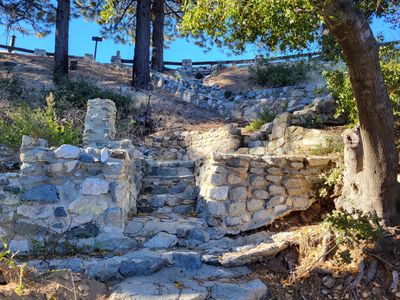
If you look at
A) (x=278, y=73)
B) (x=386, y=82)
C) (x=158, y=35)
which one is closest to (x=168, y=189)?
(x=386, y=82)

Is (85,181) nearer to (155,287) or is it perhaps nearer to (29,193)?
(29,193)

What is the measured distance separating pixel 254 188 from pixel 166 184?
1523 mm

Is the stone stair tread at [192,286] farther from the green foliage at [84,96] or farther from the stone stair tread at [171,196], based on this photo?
the green foliage at [84,96]

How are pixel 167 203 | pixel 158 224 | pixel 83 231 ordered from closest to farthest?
pixel 83 231 → pixel 158 224 → pixel 167 203

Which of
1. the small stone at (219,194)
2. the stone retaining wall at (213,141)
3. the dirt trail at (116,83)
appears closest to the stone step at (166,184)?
the small stone at (219,194)

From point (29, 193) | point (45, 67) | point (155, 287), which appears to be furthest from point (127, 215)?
point (45, 67)

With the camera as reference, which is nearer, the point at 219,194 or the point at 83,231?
the point at 83,231

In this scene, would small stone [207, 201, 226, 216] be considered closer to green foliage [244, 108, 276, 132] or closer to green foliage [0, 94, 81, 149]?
green foliage [0, 94, 81, 149]

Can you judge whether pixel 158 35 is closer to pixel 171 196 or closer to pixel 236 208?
pixel 171 196

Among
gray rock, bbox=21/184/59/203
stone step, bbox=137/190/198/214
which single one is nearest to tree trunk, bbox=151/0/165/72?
stone step, bbox=137/190/198/214

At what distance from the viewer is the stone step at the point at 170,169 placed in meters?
6.68

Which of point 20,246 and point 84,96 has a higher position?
point 84,96

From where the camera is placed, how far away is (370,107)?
3.81 meters

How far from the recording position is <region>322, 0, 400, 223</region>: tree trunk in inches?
140
